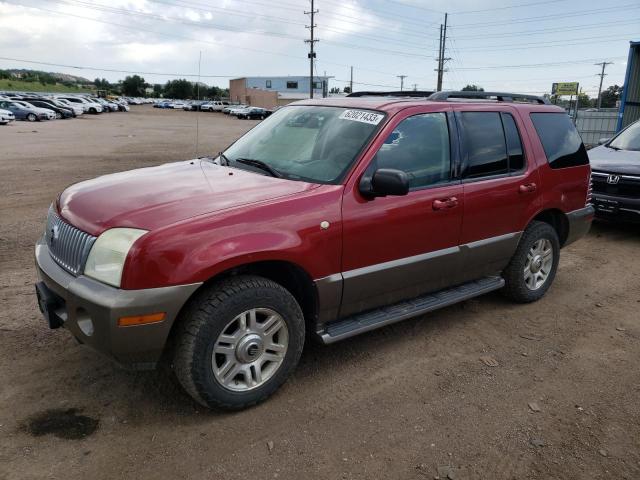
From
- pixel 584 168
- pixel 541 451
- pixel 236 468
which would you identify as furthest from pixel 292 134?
pixel 584 168

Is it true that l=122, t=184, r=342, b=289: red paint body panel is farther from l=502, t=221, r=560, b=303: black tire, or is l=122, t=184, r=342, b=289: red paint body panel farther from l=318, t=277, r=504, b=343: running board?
l=502, t=221, r=560, b=303: black tire

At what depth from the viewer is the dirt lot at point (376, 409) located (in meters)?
2.71

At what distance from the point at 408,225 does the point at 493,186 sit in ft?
3.39

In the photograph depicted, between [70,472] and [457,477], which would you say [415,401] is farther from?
[70,472]

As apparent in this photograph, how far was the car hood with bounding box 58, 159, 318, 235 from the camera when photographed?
9.31 ft

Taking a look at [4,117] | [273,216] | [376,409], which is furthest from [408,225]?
[4,117]

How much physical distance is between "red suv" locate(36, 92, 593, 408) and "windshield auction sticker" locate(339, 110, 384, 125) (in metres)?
0.02

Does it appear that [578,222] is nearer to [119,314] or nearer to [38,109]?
[119,314]

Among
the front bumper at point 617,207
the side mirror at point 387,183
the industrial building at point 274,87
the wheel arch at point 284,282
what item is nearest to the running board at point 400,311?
the wheel arch at point 284,282

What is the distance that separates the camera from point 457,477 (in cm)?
264

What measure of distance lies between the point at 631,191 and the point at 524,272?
3.52 m

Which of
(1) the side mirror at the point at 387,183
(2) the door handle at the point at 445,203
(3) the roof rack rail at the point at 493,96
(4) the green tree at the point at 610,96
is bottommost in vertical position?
(2) the door handle at the point at 445,203

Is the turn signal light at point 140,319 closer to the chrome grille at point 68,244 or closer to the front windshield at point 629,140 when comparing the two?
the chrome grille at point 68,244

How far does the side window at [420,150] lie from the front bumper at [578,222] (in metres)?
1.91
